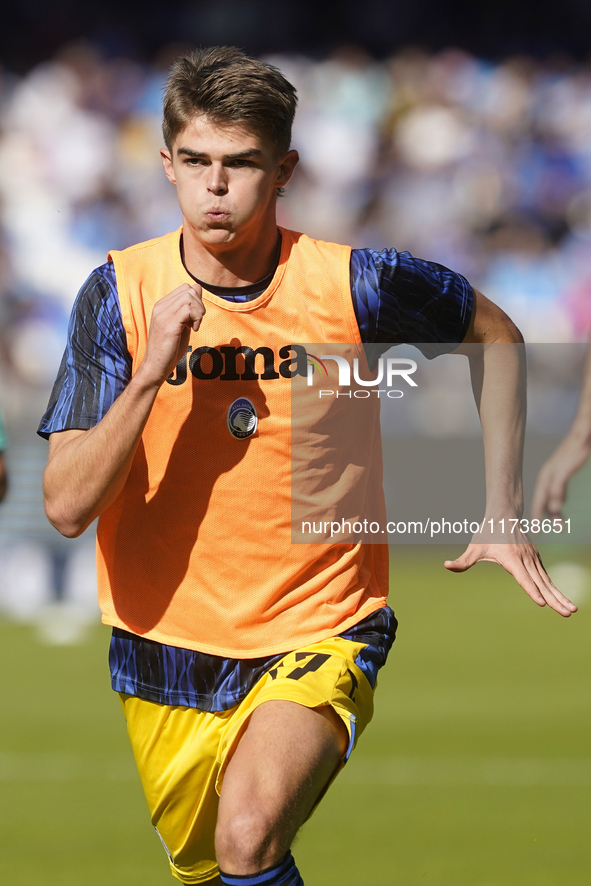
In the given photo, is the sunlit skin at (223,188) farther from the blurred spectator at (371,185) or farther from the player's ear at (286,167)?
the blurred spectator at (371,185)

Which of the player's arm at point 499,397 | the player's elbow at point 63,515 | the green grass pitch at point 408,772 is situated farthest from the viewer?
the green grass pitch at point 408,772

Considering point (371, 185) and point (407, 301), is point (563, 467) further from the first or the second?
point (371, 185)

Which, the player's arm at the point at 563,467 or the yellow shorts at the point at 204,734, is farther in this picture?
the player's arm at the point at 563,467

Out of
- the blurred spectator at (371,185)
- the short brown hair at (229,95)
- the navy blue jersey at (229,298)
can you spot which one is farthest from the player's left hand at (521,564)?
the blurred spectator at (371,185)

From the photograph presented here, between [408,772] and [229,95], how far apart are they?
384 centimetres

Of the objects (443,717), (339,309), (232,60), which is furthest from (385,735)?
(232,60)

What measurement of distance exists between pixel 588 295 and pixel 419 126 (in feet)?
8.12

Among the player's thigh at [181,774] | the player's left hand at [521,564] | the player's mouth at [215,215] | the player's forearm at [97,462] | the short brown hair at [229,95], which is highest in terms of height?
the short brown hair at [229,95]

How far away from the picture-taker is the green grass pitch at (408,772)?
4527 millimetres

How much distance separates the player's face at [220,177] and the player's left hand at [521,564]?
Answer: 102 centimetres

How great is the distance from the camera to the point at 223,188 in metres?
2.86

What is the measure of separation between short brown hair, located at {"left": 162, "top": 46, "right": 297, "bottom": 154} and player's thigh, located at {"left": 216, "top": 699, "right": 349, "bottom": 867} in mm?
1435

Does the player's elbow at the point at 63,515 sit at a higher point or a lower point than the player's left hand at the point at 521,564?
higher

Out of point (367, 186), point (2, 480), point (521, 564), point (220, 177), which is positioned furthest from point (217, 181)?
point (367, 186)
